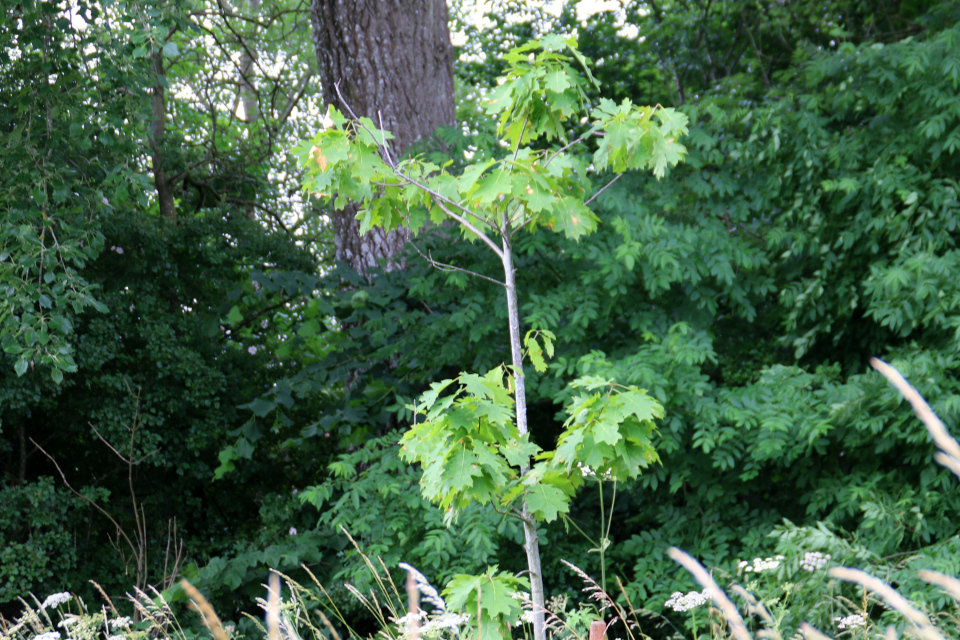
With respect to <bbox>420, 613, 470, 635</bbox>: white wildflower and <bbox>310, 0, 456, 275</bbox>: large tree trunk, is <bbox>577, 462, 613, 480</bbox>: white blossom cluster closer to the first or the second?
<bbox>420, 613, 470, 635</bbox>: white wildflower

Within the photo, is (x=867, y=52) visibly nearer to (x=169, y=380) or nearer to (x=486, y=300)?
(x=486, y=300)

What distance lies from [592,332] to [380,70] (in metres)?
2.58

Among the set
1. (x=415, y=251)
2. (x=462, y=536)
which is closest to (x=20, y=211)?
(x=415, y=251)

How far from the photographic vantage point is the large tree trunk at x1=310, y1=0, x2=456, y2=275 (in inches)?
217

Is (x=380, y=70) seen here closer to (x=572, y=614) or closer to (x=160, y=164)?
(x=160, y=164)

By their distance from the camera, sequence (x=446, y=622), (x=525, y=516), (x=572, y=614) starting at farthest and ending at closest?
(x=572, y=614) < (x=525, y=516) < (x=446, y=622)

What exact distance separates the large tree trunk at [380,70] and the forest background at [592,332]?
50mm

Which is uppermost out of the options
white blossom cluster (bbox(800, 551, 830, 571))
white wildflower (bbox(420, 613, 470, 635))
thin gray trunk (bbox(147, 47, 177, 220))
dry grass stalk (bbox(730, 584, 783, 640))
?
thin gray trunk (bbox(147, 47, 177, 220))

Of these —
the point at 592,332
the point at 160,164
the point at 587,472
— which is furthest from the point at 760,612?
the point at 160,164

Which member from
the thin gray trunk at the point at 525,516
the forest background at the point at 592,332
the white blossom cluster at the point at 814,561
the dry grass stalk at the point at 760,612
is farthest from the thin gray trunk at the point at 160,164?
the dry grass stalk at the point at 760,612

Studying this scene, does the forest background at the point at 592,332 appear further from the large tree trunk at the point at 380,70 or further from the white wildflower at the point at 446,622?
the white wildflower at the point at 446,622

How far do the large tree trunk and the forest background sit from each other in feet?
0.16

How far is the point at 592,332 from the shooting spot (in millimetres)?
4250

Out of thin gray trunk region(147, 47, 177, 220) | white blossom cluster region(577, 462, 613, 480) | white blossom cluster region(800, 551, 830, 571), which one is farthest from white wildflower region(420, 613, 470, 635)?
thin gray trunk region(147, 47, 177, 220)
